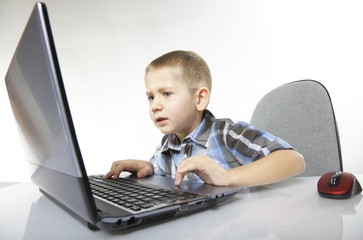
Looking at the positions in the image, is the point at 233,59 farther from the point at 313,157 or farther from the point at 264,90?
the point at 313,157

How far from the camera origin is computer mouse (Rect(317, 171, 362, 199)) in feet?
1.52

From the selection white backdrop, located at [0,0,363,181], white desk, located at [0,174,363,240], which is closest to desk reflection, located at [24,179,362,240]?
white desk, located at [0,174,363,240]

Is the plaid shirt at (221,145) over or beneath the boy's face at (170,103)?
beneath

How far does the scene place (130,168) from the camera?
0.83 meters

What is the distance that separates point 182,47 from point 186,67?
1.02 metres

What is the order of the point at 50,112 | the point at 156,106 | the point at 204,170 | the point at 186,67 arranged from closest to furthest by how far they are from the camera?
the point at 50,112 → the point at 204,170 → the point at 156,106 → the point at 186,67

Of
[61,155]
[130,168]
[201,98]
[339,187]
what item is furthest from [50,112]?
[201,98]

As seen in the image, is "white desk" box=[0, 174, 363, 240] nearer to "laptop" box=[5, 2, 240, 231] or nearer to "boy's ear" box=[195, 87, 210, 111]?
"laptop" box=[5, 2, 240, 231]

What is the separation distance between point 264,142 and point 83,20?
1786 millimetres

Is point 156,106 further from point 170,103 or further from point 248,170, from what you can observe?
point 248,170

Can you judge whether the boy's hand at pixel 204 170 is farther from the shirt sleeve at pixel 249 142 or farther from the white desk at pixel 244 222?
the shirt sleeve at pixel 249 142

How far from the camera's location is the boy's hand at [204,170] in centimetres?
53

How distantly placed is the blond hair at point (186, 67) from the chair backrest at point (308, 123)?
255mm

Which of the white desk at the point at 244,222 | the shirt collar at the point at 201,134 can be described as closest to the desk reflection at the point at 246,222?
the white desk at the point at 244,222
